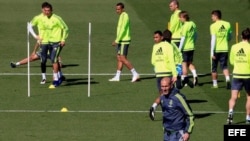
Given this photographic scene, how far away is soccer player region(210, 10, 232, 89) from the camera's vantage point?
29.0 metres

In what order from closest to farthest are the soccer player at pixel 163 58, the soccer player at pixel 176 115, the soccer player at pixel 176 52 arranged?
the soccer player at pixel 176 115 < the soccer player at pixel 163 58 < the soccer player at pixel 176 52

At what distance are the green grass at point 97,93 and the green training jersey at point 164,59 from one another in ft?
4.61

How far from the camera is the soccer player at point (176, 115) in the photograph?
18.6 metres

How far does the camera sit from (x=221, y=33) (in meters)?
29.2

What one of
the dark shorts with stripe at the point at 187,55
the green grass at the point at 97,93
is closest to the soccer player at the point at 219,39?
the green grass at the point at 97,93

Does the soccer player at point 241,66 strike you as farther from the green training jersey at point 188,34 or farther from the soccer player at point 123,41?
the soccer player at point 123,41

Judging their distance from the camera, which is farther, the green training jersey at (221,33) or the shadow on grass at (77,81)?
the shadow on grass at (77,81)

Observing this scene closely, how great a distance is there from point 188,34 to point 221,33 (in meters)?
1.14

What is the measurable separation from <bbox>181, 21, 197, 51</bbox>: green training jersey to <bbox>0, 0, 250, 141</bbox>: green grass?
1.30 m

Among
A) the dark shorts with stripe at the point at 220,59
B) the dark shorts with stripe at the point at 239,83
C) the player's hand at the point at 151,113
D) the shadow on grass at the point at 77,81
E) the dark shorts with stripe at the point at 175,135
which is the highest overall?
the dark shorts with stripe at the point at 220,59

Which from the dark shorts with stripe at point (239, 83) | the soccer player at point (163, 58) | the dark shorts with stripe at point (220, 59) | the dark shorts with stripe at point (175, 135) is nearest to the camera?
the dark shorts with stripe at point (175, 135)

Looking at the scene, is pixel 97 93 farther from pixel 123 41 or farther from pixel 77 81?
pixel 123 41

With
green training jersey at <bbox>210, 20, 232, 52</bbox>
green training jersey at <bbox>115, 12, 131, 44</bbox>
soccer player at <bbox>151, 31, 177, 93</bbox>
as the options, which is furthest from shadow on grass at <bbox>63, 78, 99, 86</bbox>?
soccer player at <bbox>151, 31, 177, 93</bbox>

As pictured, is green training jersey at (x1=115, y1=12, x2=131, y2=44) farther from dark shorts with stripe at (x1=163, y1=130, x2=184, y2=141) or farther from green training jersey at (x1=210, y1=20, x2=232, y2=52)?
dark shorts with stripe at (x1=163, y1=130, x2=184, y2=141)
